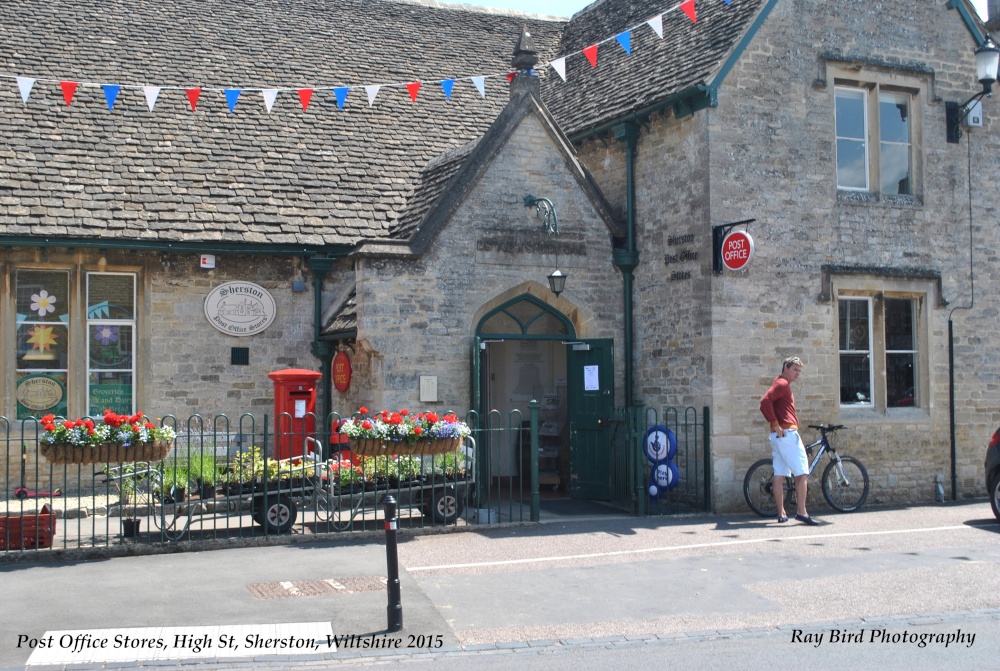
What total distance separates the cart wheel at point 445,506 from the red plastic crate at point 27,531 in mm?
4031

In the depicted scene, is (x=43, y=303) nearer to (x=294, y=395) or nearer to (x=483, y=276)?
(x=294, y=395)

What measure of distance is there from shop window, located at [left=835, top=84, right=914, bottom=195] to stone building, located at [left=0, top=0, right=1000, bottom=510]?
0.13 feet

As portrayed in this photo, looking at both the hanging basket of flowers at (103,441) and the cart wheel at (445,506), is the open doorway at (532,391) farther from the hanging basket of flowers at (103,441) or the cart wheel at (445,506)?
the hanging basket of flowers at (103,441)

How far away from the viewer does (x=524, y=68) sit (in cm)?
1428

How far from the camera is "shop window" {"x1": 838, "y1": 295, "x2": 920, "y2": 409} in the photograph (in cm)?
1476

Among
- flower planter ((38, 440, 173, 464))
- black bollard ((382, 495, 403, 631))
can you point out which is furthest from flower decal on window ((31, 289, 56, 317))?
black bollard ((382, 495, 403, 631))

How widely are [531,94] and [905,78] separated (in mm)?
5675

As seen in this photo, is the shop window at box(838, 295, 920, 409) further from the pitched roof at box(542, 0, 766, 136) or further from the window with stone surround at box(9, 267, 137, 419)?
the window with stone surround at box(9, 267, 137, 419)

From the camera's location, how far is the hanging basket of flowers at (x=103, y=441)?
33.3 ft

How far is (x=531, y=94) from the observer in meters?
14.3

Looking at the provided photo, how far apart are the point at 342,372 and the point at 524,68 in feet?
16.5

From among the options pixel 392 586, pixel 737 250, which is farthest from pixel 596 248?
pixel 392 586

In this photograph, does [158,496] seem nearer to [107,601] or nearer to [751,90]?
[107,601]

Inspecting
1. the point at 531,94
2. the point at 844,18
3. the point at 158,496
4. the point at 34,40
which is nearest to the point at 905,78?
the point at 844,18
